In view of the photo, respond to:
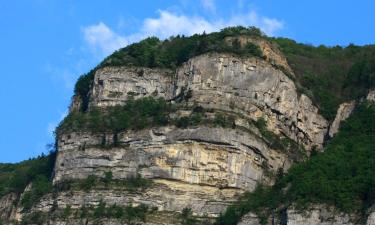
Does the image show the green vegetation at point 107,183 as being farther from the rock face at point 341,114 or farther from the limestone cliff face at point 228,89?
the rock face at point 341,114

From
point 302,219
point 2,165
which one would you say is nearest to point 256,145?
point 302,219

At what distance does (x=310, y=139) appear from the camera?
100125 millimetres

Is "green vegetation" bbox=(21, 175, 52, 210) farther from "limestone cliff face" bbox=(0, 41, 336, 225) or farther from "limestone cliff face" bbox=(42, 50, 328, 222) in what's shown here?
"limestone cliff face" bbox=(42, 50, 328, 222)

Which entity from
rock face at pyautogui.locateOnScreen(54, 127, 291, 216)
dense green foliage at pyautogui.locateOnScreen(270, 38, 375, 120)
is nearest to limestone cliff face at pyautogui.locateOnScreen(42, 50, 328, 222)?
rock face at pyautogui.locateOnScreen(54, 127, 291, 216)

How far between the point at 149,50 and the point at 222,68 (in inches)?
270

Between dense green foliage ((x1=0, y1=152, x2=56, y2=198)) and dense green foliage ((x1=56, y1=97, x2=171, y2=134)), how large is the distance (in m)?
3.84

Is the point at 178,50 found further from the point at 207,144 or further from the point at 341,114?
the point at 341,114

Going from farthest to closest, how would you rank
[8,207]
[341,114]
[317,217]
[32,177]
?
[341,114] < [32,177] < [8,207] < [317,217]

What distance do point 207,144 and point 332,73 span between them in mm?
19028

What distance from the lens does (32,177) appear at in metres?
100

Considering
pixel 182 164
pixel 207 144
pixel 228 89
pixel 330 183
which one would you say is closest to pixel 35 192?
pixel 182 164

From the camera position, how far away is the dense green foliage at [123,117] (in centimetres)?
9425

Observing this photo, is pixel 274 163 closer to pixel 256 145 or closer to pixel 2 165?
pixel 256 145

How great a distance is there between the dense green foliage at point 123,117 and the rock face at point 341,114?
1226cm
